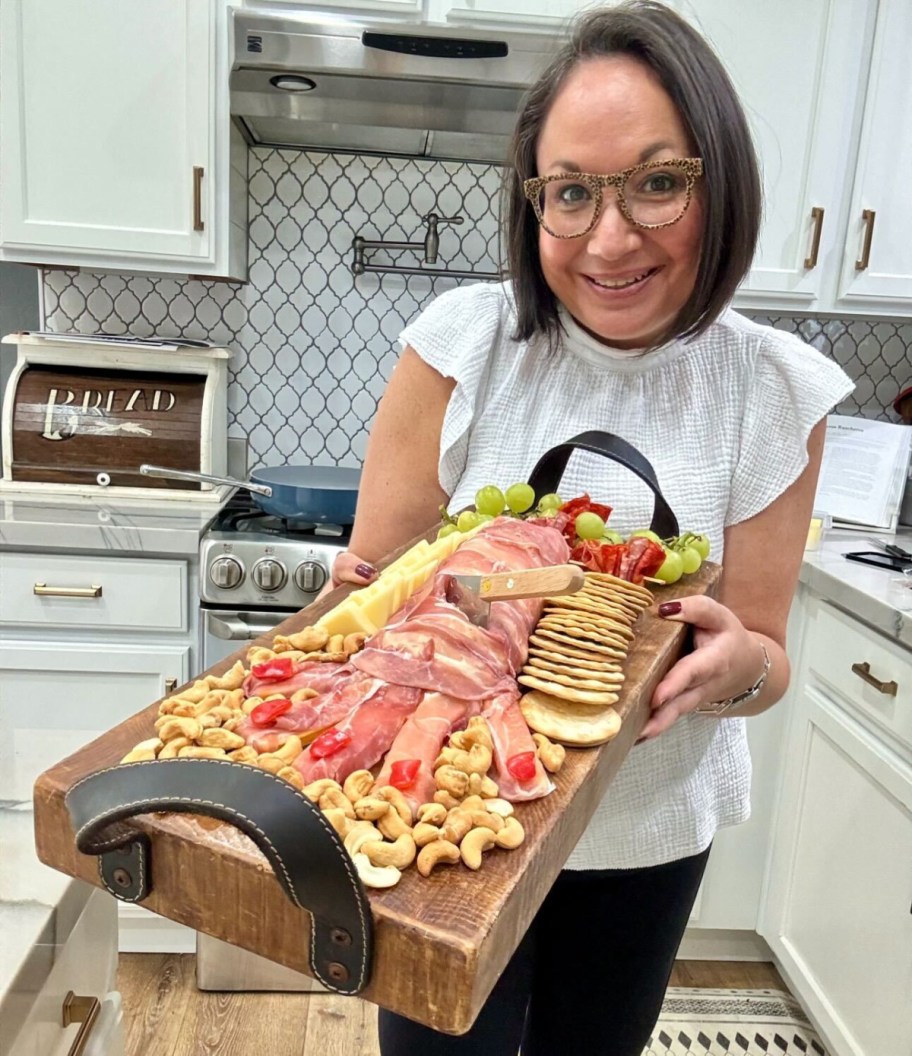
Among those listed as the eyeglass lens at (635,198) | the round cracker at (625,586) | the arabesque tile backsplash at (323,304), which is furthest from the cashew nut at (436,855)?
the arabesque tile backsplash at (323,304)

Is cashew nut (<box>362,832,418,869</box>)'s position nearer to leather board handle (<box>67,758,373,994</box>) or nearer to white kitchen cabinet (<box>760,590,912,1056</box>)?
leather board handle (<box>67,758,373,994</box>)

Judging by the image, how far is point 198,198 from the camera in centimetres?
182

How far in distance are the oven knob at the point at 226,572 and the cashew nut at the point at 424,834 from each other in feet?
4.00

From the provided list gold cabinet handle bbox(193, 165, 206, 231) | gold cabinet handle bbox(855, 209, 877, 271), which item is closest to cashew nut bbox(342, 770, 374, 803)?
gold cabinet handle bbox(193, 165, 206, 231)

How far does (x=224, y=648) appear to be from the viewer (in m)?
1.65

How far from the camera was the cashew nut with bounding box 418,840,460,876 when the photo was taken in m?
0.43

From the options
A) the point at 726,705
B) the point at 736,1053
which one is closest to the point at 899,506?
the point at 736,1053

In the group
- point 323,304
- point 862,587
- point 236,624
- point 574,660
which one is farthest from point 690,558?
point 323,304

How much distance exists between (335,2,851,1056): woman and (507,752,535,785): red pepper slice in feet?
1.03

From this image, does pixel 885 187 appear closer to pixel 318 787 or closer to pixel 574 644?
pixel 574 644

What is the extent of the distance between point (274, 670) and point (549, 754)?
203 millimetres

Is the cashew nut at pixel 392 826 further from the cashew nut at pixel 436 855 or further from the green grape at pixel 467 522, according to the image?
the green grape at pixel 467 522

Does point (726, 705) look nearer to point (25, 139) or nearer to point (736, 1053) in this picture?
point (736, 1053)

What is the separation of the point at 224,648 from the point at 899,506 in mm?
1639
